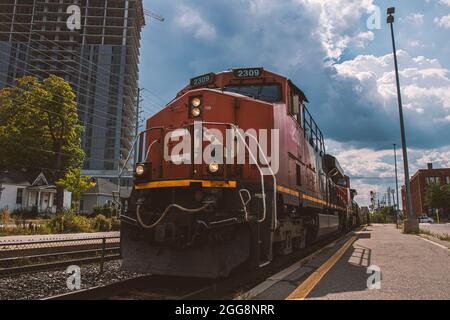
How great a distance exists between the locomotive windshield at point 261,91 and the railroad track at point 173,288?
315cm

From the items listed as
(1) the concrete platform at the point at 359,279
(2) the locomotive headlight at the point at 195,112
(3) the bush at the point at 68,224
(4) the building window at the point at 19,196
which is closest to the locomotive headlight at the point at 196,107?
(2) the locomotive headlight at the point at 195,112

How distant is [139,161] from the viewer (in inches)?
240

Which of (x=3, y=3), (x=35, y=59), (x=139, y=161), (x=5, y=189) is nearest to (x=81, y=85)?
(x=35, y=59)

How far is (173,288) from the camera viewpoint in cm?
529

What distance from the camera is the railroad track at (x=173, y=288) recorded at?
454 cm

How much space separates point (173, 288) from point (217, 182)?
1.76 m

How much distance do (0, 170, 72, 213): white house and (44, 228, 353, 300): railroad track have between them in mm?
29215

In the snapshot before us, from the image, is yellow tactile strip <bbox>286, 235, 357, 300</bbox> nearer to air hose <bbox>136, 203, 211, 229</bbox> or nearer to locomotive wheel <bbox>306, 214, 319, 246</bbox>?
air hose <bbox>136, 203, 211, 229</bbox>

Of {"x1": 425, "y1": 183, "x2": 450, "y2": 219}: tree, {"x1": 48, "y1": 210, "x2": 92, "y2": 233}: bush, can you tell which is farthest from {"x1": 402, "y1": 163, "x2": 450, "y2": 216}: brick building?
{"x1": 48, "y1": 210, "x2": 92, "y2": 233}: bush

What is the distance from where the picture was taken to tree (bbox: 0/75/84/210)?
32062mm
